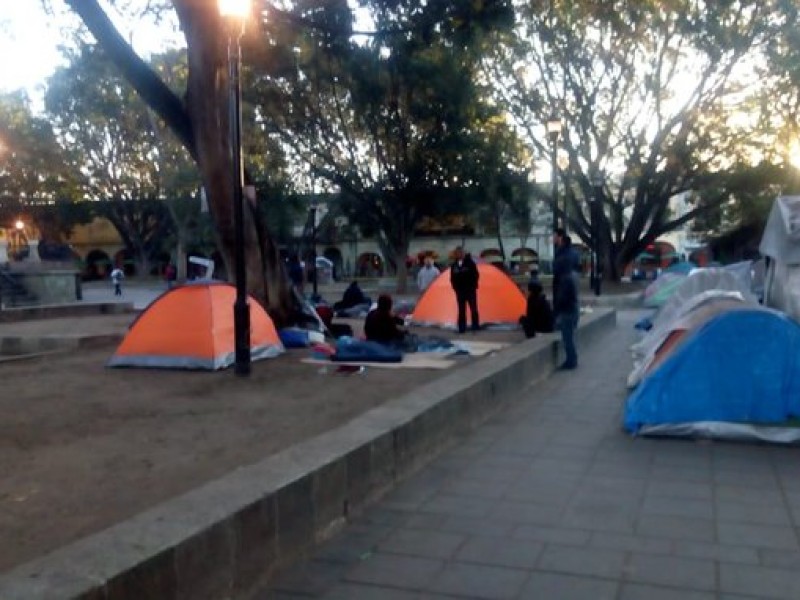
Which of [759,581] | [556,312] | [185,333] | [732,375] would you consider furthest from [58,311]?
[759,581]

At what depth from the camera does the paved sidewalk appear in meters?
4.34

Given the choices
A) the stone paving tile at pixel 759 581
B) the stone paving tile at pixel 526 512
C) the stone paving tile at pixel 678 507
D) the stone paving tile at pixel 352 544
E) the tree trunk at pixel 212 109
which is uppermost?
the tree trunk at pixel 212 109

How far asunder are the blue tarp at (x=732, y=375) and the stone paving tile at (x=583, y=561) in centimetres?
323

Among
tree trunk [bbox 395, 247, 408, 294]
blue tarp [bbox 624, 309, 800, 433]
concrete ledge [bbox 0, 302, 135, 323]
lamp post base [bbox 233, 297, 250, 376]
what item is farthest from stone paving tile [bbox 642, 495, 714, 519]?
tree trunk [bbox 395, 247, 408, 294]

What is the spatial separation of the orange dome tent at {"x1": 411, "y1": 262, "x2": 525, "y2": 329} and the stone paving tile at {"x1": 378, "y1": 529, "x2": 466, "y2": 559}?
11291 mm

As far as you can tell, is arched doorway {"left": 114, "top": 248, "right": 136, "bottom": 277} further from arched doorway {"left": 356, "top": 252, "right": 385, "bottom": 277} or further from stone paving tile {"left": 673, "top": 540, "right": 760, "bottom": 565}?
stone paving tile {"left": 673, "top": 540, "right": 760, "bottom": 565}

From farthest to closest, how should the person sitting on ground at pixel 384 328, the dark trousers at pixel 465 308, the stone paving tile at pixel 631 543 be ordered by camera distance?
the dark trousers at pixel 465 308, the person sitting on ground at pixel 384 328, the stone paving tile at pixel 631 543

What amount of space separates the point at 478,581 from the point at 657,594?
87cm

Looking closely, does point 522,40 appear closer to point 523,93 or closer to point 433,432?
point 523,93

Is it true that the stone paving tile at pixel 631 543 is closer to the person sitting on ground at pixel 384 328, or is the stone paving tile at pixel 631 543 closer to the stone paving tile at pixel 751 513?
the stone paving tile at pixel 751 513

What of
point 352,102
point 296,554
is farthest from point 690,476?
point 352,102

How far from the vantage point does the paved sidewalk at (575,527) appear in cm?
434

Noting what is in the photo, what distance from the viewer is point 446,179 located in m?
32.8

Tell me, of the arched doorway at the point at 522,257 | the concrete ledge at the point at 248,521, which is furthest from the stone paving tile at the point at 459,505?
the arched doorway at the point at 522,257
